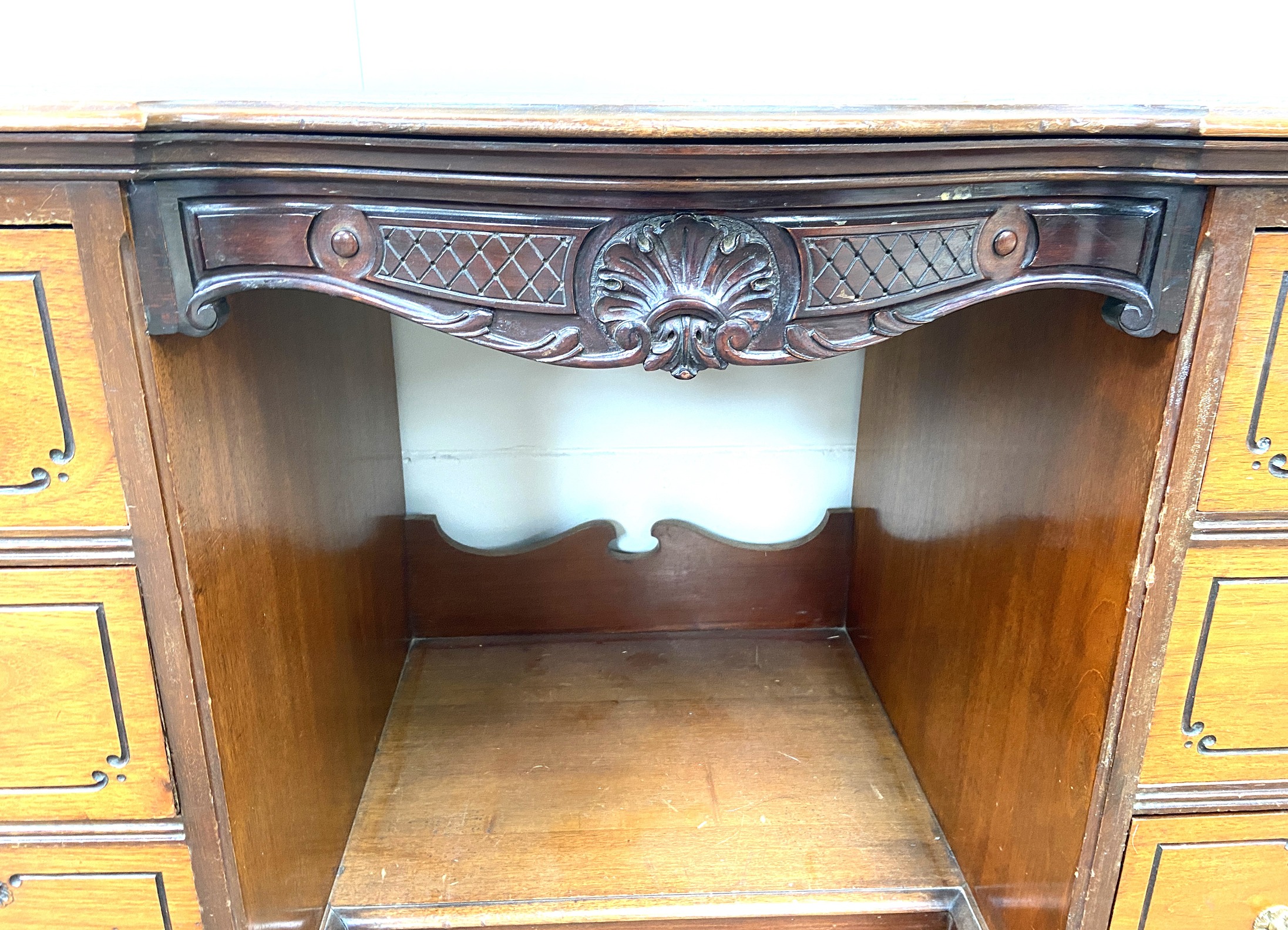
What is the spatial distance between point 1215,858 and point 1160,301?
500 millimetres

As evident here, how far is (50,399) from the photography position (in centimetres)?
59

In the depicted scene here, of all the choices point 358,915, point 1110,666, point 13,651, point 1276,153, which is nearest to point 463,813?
point 358,915

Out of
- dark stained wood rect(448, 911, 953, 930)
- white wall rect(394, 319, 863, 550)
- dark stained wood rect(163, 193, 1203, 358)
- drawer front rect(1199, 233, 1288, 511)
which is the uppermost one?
dark stained wood rect(163, 193, 1203, 358)

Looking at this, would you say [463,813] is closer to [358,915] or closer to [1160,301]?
[358,915]

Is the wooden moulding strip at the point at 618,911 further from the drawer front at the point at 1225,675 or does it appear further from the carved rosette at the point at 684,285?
the carved rosette at the point at 684,285

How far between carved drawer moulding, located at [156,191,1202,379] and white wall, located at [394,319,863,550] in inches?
25.1

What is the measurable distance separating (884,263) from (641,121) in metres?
0.19

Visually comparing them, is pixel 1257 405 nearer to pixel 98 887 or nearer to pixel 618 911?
pixel 618 911

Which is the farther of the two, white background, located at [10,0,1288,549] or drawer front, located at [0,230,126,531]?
white background, located at [10,0,1288,549]

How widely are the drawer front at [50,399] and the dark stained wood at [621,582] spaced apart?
68 centimetres

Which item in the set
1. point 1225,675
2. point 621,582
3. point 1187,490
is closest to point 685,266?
point 1187,490

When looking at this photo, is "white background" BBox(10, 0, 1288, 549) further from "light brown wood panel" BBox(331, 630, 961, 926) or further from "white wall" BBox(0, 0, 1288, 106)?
"light brown wood panel" BBox(331, 630, 961, 926)

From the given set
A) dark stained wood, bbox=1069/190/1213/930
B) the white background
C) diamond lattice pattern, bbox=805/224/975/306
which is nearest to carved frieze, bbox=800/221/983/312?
diamond lattice pattern, bbox=805/224/975/306

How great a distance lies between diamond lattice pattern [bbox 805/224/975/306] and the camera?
601 millimetres
